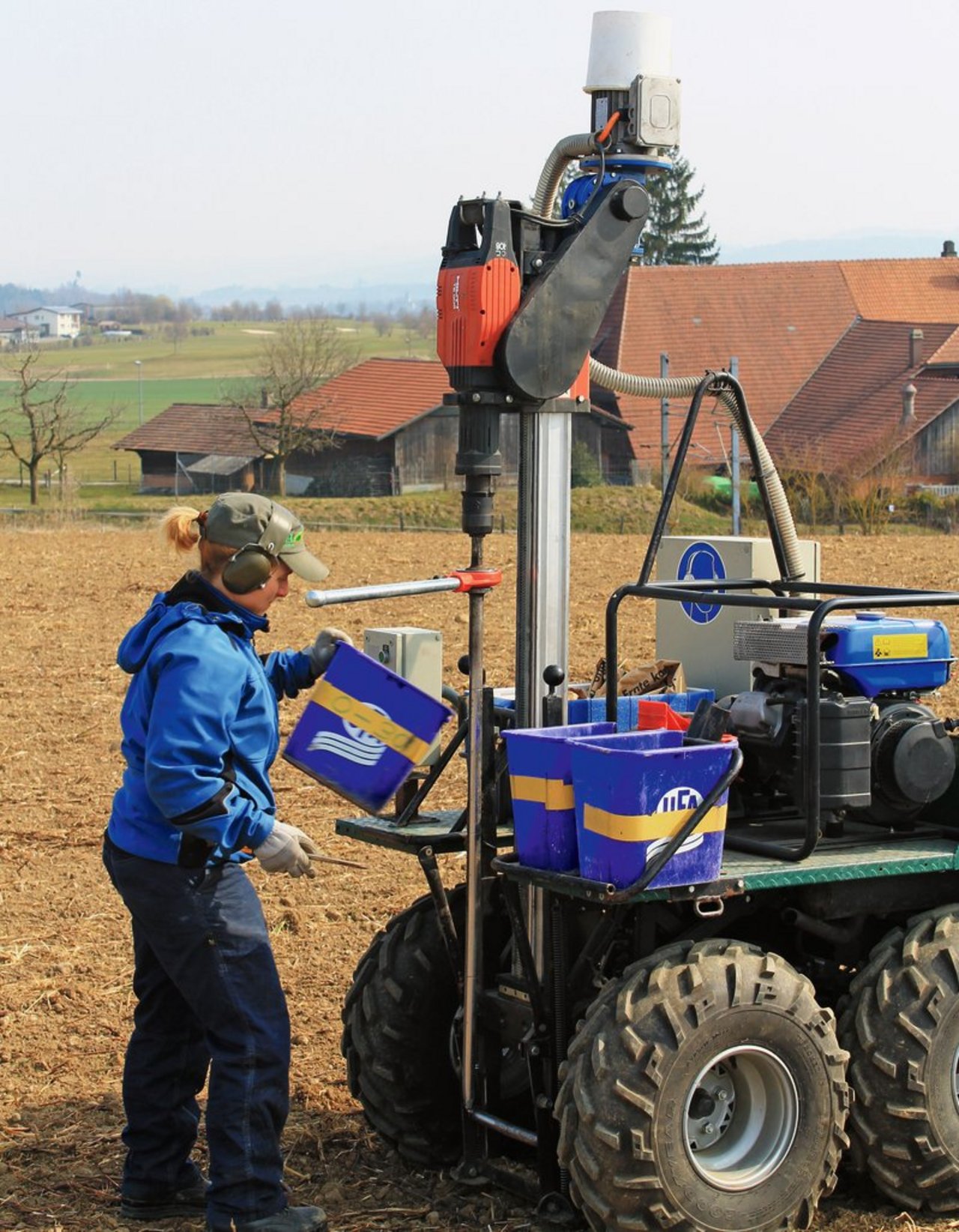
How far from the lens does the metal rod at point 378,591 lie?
436 centimetres

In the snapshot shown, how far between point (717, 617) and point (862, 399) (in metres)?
43.8

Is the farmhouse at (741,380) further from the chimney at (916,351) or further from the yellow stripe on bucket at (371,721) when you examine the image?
the yellow stripe on bucket at (371,721)

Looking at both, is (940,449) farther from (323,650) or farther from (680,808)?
(680,808)

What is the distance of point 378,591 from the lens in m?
4.46

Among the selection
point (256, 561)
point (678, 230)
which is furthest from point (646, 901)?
point (678, 230)

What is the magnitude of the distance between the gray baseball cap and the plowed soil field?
5.58 ft

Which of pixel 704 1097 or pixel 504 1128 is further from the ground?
pixel 704 1097

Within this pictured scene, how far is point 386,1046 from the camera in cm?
494

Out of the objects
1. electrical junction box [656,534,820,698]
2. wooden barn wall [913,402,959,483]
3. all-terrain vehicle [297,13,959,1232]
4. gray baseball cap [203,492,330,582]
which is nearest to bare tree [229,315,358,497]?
wooden barn wall [913,402,959,483]

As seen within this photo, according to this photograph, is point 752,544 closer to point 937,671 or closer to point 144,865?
point 937,671

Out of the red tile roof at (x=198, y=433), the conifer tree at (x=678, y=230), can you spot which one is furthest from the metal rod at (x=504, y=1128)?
the conifer tree at (x=678, y=230)

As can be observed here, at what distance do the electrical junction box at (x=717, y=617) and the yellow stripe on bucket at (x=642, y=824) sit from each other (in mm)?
1853

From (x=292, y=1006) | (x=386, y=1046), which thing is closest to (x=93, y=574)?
(x=292, y=1006)

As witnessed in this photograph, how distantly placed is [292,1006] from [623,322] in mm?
46215
